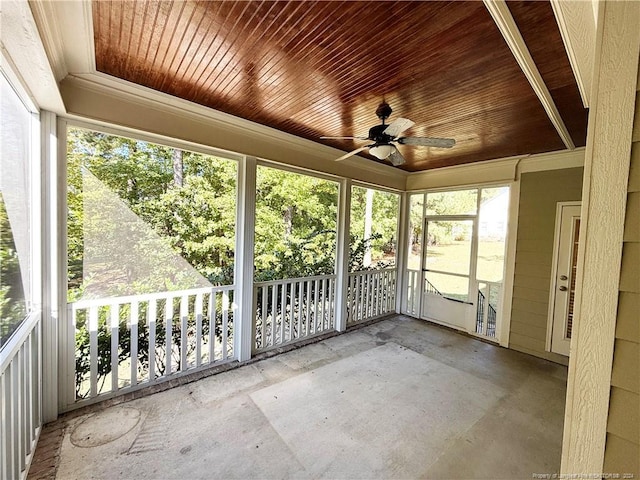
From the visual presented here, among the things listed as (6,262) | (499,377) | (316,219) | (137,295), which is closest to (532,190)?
(499,377)

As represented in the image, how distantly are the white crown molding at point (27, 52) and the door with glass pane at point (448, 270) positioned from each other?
474 centimetres

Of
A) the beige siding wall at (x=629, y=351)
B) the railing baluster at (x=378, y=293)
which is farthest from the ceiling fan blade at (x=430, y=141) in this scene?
the railing baluster at (x=378, y=293)

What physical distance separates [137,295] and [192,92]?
187cm

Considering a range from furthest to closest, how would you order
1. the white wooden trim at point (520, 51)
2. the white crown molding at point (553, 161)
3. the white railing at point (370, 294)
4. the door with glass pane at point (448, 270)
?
the white railing at point (370, 294)
the door with glass pane at point (448, 270)
the white crown molding at point (553, 161)
the white wooden trim at point (520, 51)

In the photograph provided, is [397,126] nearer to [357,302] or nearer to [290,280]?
[290,280]

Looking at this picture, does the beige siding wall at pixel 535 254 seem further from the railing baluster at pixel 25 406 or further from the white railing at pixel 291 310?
the railing baluster at pixel 25 406

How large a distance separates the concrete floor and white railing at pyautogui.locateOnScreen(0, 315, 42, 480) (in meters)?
0.22

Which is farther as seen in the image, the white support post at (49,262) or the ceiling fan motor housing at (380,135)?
the ceiling fan motor housing at (380,135)

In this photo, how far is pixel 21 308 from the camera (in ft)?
5.57

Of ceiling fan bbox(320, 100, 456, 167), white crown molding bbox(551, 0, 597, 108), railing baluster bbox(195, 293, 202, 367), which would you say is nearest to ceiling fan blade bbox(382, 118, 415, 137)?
ceiling fan bbox(320, 100, 456, 167)

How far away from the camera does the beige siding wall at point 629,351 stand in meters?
0.76

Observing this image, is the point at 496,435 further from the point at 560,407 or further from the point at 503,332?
the point at 503,332

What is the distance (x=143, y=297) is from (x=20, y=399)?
103cm

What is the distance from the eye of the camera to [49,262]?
2025mm
